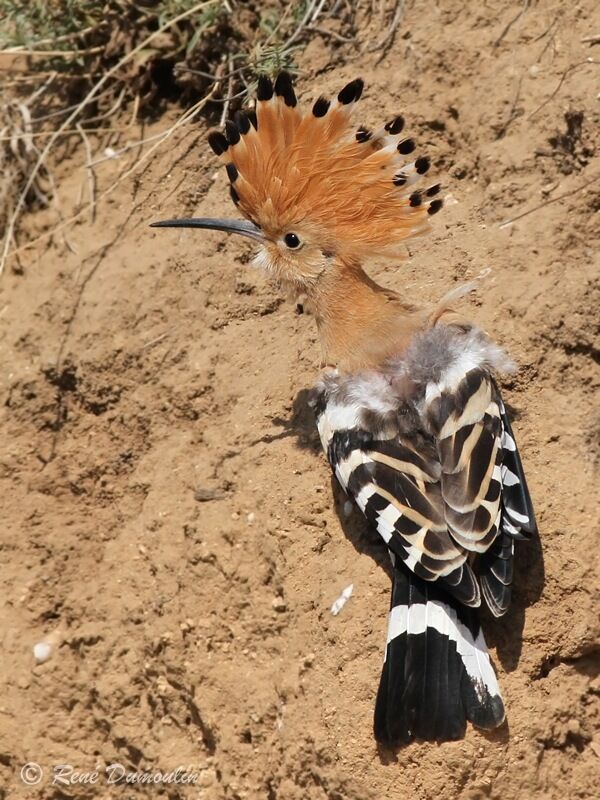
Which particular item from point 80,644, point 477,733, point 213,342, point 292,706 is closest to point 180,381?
point 213,342

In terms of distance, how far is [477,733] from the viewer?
2.91 metres

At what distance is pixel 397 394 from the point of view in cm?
344

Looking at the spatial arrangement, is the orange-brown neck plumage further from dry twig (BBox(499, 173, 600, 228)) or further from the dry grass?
the dry grass

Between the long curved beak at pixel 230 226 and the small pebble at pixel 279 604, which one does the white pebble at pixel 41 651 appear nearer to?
the small pebble at pixel 279 604

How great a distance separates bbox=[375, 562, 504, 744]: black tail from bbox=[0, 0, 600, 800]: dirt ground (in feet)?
0.24

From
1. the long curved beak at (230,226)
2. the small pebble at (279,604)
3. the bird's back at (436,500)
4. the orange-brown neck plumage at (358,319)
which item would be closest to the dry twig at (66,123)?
the long curved beak at (230,226)

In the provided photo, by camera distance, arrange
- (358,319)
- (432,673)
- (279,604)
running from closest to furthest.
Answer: (432,673), (279,604), (358,319)

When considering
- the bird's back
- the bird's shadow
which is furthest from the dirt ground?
the bird's back

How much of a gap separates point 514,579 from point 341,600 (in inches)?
20.6

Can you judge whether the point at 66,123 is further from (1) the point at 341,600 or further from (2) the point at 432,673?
(2) the point at 432,673

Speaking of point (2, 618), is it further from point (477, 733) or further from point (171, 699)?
point (477, 733)

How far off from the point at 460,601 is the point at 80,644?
5.17ft

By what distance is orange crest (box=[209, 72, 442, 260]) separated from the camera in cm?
341

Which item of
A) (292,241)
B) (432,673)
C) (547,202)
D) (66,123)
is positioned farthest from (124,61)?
→ (432,673)
